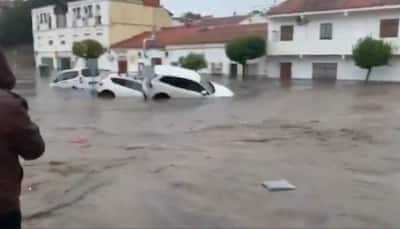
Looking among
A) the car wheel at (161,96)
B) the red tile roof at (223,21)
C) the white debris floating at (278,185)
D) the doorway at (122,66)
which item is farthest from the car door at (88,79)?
the red tile roof at (223,21)

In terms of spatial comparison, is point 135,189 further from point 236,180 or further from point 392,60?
point 392,60

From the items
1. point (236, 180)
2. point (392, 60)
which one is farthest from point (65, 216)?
point (392, 60)

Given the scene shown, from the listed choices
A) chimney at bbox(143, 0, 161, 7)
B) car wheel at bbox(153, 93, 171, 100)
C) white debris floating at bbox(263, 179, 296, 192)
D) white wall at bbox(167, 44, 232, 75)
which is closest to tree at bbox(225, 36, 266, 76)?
white wall at bbox(167, 44, 232, 75)

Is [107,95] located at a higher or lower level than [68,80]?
lower

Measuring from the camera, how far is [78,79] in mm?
28234

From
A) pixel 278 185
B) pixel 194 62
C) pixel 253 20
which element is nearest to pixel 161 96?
pixel 278 185

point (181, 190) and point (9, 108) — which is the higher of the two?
point (9, 108)

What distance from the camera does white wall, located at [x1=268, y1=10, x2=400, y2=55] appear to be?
34.3 m

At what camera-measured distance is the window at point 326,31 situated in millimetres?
36438

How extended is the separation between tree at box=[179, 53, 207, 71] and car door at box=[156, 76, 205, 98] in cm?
2048

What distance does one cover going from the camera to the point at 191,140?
11031mm

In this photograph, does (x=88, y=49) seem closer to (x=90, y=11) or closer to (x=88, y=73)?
(x=90, y=11)

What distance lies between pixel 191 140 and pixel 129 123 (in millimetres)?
3769

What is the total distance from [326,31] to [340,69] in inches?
123
